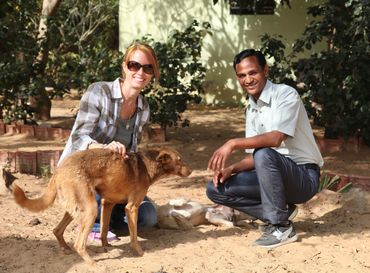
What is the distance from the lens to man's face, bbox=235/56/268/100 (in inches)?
183

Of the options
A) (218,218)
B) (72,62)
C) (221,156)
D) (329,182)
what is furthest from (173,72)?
(221,156)

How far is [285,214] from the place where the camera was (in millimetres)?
4691

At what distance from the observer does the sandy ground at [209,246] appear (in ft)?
14.1

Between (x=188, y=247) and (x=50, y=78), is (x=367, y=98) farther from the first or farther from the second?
(x=50, y=78)

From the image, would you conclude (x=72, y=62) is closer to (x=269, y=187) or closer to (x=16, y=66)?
(x=16, y=66)

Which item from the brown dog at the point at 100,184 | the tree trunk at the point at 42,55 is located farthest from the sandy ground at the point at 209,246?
the tree trunk at the point at 42,55

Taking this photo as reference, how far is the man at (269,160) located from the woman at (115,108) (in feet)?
2.32

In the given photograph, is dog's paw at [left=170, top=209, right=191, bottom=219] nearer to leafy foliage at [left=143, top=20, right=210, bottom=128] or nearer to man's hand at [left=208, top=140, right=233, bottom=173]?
man's hand at [left=208, top=140, right=233, bottom=173]

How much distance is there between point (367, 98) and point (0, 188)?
4887 millimetres

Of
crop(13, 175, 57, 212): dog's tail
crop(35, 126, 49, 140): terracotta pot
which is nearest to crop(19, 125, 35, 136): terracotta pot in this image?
crop(35, 126, 49, 140): terracotta pot

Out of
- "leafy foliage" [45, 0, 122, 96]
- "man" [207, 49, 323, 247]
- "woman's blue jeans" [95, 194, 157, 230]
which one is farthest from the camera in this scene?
"leafy foliage" [45, 0, 122, 96]

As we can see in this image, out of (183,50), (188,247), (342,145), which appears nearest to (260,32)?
(183,50)

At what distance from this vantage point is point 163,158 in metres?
4.66

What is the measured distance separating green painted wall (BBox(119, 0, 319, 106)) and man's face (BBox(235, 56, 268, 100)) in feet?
28.0
